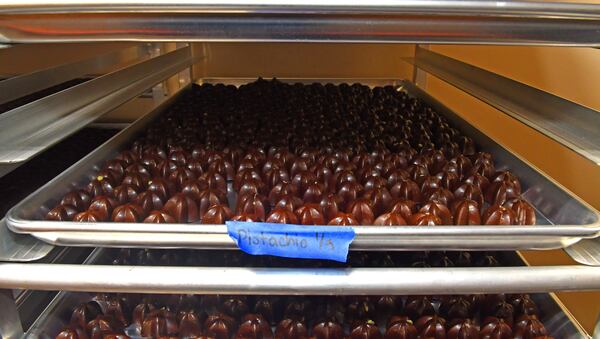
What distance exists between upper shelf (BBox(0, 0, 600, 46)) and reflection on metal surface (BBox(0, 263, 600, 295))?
0.41 metres

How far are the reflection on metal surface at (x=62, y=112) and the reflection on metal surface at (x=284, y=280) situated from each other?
22cm

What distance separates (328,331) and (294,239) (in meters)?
0.32

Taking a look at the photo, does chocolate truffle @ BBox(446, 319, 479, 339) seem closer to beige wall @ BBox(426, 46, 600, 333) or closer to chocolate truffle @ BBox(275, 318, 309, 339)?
chocolate truffle @ BBox(275, 318, 309, 339)

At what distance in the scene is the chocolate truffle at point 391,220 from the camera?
0.94m

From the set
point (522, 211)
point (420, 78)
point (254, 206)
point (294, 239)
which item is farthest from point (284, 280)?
point (420, 78)

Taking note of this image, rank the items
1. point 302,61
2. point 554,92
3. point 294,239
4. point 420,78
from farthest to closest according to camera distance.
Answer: point 302,61, point 420,78, point 554,92, point 294,239

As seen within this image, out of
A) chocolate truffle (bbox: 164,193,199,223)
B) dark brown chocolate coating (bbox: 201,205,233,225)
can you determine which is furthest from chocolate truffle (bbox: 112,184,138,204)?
dark brown chocolate coating (bbox: 201,205,233,225)

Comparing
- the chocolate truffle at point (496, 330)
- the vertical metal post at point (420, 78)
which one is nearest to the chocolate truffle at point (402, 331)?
the chocolate truffle at point (496, 330)

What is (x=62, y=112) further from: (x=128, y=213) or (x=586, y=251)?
(x=586, y=251)

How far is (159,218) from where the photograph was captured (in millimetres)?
975

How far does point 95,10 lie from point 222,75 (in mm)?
1751

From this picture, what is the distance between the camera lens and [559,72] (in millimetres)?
2057

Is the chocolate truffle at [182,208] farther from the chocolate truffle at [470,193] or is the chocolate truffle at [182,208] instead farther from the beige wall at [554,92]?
the beige wall at [554,92]

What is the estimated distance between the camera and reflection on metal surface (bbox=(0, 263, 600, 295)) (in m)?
0.83
